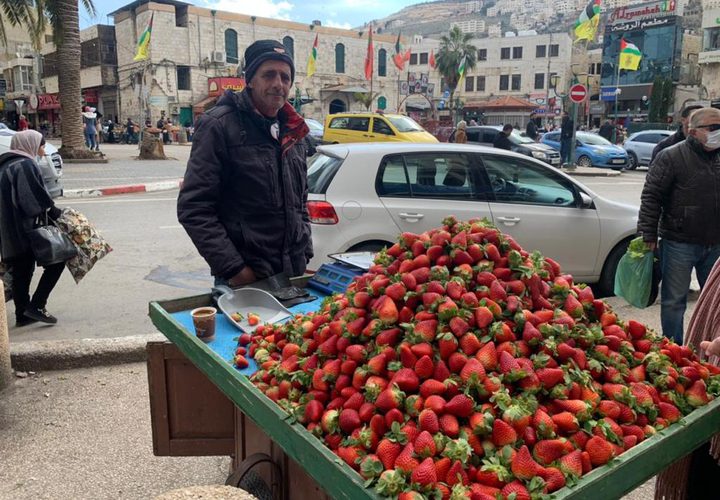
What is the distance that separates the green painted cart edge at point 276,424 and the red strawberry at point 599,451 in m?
0.61

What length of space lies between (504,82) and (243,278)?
70.6m

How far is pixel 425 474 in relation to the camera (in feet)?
4.77

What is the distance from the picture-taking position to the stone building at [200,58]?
4303 cm

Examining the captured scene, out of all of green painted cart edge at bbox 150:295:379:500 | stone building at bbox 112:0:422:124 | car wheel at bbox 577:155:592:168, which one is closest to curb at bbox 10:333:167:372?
green painted cart edge at bbox 150:295:379:500

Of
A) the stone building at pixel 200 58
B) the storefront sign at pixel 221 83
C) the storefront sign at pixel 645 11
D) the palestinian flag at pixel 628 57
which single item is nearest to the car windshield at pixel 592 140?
the palestinian flag at pixel 628 57

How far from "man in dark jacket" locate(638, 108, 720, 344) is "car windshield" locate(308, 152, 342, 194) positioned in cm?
265

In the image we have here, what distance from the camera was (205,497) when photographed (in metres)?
1.89

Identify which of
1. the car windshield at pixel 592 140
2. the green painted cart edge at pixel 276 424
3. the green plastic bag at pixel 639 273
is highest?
the car windshield at pixel 592 140

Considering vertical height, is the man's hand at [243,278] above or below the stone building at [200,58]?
below

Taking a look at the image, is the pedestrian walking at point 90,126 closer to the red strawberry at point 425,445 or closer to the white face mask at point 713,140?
the white face mask at point 713,140

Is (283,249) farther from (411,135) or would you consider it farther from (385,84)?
(385,84)

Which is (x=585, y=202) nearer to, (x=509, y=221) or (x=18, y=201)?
(x=509, y=221)

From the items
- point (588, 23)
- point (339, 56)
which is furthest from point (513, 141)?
point (339, 56)

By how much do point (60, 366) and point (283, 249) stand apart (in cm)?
246
